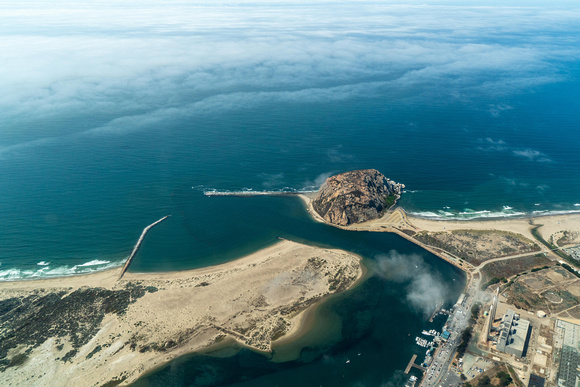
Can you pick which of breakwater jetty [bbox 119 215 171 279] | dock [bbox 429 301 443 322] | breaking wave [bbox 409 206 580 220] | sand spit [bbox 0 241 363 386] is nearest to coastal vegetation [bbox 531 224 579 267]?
breaking wave [bbox 409 206 580 220]

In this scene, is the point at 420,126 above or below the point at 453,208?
above

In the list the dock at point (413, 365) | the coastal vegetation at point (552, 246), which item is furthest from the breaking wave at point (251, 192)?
the coastal vegetation at point (552, 246)

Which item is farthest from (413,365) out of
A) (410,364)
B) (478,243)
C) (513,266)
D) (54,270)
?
(54,270)

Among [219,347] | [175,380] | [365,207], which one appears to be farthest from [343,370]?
[365,207]

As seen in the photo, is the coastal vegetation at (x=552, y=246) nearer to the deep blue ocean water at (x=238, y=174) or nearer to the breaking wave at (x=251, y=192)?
the deep blue ocean water at (x=238, y=174)

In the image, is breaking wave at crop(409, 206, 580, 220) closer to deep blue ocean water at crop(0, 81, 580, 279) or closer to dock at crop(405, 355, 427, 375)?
deep blue ocean water at crop(0, 81, 580, 279)

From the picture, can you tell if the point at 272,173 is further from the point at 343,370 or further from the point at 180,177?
the point at 343,370
